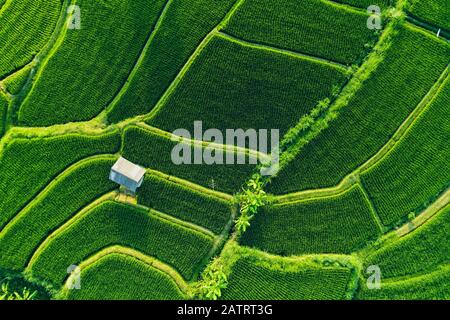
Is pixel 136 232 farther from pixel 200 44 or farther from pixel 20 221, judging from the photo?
pixel 200 44

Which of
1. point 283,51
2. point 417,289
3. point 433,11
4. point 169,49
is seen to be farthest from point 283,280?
point 433,11

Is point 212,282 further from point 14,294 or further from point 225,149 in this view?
point 14,294

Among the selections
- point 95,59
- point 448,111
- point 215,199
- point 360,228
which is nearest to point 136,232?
point 215,199

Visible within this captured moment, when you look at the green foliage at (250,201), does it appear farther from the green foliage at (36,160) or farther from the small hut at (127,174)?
the green foliage at (36,160)

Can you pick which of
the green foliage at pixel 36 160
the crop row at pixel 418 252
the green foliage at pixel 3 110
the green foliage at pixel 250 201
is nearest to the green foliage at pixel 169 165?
the green foliage at pixel 250 201

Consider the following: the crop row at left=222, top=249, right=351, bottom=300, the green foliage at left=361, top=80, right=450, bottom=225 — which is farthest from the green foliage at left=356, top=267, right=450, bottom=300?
the green foliage at left=361, top=80, right=450, bottom=225

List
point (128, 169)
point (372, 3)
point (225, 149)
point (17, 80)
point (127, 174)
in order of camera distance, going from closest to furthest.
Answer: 1. point (127, 174)
2. point (128, 169)
3. point (372, 3)
4. point (17, 80)
5. point (225, 149)
